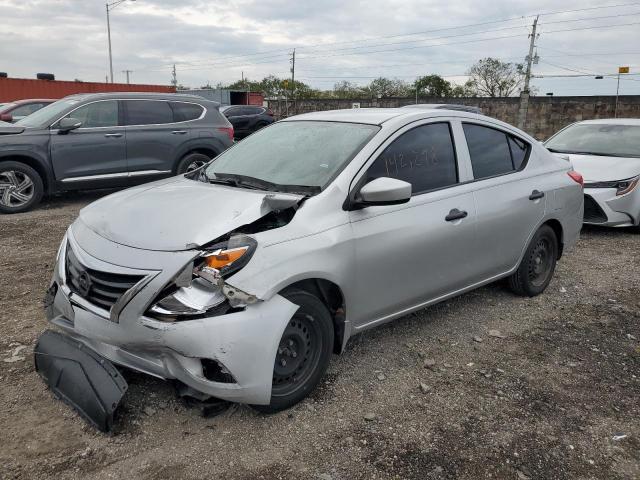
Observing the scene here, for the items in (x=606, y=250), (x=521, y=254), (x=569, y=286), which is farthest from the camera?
(x=606, y=250)

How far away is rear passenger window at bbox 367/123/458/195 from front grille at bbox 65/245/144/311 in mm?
1574

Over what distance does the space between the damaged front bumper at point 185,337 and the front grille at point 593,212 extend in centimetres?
598

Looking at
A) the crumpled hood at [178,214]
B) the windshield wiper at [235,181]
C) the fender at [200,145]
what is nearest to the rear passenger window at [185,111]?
the fender at [200,145]

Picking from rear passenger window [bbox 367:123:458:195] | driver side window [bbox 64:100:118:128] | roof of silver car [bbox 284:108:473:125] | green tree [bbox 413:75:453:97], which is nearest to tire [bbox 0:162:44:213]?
driver side window [bbox 64:100:118:128]

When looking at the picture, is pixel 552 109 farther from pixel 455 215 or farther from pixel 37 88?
pixel 455 215

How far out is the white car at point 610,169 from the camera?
24.0 feet

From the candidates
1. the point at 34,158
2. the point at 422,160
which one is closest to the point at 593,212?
the point at 422,160

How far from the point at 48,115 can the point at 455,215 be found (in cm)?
727

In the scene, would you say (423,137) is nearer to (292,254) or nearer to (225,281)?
(292,254)

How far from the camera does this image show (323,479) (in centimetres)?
260

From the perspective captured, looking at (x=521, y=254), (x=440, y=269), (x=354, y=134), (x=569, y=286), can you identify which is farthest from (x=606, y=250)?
(x=354, y=134)

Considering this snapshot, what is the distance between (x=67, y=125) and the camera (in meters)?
8.37

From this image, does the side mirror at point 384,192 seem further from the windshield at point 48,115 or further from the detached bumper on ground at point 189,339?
the windshield at point 48,115

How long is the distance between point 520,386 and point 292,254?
177 cm
